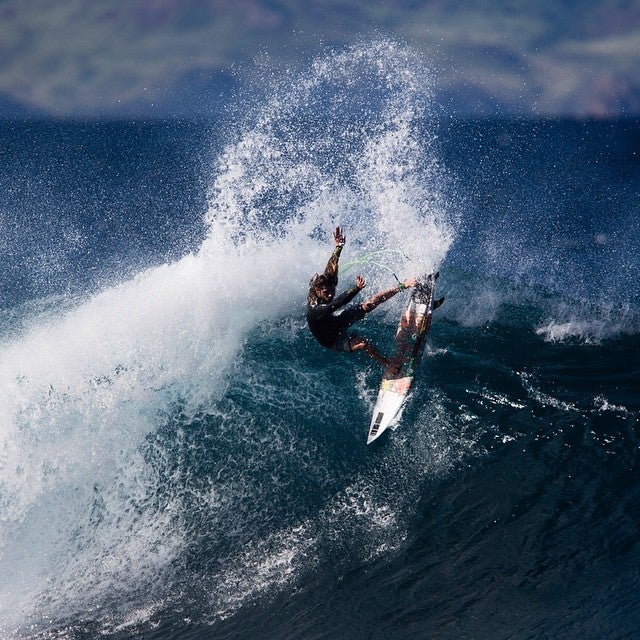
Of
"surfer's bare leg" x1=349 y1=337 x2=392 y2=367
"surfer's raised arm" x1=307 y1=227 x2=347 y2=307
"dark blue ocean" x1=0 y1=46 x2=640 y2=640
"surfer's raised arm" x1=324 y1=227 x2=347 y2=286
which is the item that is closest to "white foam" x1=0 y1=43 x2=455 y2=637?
"dark blue ocean" x1=0 y1=46 x2=640 y2=640

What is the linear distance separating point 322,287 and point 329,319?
21.4 inches

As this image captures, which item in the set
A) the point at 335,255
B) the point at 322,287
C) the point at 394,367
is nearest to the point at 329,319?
the point at 322,287

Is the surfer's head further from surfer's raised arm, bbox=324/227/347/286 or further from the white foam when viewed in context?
the white foam

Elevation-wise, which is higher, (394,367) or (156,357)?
(156,357)

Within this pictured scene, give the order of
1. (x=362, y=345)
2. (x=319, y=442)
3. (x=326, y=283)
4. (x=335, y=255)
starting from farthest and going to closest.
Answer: (x=319, y=442), (x=362, y=345), (x=326, y=283), (x=335, y=255)

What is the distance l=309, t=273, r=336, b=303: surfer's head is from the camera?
9.25m

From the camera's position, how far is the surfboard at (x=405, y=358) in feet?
33.4

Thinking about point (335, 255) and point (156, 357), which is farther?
point (156, 357)

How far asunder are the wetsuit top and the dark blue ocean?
165 cm

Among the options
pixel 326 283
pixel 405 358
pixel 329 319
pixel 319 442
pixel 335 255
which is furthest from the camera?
pixel 405 358

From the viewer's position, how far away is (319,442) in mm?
10094

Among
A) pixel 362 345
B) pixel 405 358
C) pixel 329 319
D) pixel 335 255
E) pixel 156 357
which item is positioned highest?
pixel 335 255

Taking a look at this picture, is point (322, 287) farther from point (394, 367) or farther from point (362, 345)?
point (394, 367)

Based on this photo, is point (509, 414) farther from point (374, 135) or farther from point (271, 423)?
point (374, 135)
